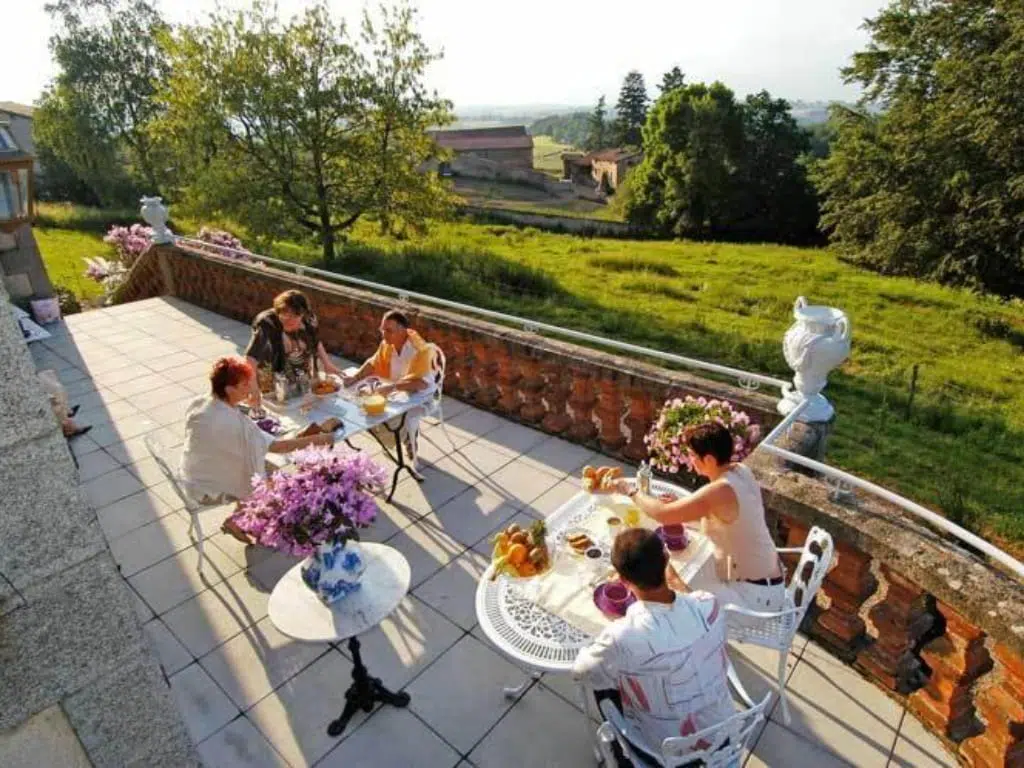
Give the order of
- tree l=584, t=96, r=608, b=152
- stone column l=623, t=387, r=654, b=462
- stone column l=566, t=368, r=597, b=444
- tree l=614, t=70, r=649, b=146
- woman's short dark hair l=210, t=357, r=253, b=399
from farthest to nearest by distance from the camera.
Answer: tree l=584, t=96, r=608, b=152
tree l=614, t=70, r=649, b=146
stone column l=566, t=368, r=597, b=444
stone column l=623, t=387, r=654, b=462
woman's short dark hair l=210, t=357, r=253, b=399

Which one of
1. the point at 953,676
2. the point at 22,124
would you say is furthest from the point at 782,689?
the point at 22,124

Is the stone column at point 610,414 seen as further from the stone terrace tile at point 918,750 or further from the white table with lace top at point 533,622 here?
the stone terrace tile at point 918,750

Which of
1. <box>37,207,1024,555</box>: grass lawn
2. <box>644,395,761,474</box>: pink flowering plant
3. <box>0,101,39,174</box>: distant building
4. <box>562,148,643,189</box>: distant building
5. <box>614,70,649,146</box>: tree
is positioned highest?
<box>614,70,649,146</box>: tree

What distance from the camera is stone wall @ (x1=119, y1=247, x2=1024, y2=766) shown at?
8.09 feet

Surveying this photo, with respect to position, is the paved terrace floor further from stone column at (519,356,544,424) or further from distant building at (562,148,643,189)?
distant building at (562,148,643,189)

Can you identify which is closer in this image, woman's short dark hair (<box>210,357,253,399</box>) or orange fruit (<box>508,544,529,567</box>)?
orange fruit (<box>508,544,529,567</box>)

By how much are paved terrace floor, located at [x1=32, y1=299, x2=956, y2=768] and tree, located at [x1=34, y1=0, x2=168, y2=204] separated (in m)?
33.9

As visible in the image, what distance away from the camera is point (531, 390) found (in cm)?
564

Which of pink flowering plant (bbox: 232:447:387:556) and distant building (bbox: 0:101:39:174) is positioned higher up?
distant building (bbox: 0:101:39:174)

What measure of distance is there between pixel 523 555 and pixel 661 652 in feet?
2.95

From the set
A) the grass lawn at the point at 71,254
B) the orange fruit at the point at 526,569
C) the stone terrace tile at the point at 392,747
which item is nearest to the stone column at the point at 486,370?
the orange fruit at the point at 526,569

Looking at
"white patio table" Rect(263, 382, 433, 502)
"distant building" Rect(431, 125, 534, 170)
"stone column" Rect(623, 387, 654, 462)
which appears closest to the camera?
"white patio table" Rect(263, 382, 433, 502)

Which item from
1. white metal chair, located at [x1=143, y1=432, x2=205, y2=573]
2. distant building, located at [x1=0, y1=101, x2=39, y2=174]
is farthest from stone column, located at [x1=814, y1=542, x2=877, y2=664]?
distant building, located at [x1=0, y1=101, x2=39, y2=174]

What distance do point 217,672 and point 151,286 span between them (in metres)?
9.45
